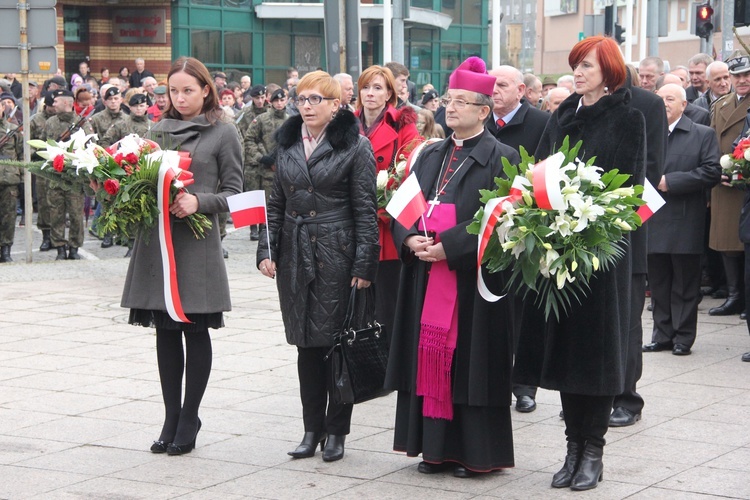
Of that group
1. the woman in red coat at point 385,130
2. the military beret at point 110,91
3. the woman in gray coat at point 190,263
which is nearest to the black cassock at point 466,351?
the woman in gray coat at point 190,263

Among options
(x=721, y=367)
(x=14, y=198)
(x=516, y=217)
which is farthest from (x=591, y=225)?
(x=14, y=198)

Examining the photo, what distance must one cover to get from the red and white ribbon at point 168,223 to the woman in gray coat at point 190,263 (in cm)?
7

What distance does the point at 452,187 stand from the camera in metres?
5.94

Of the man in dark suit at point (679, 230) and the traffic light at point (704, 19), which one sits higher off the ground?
the traffic light at point (704, 19)

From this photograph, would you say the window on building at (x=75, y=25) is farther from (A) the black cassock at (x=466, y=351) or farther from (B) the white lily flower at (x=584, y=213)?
(B) the white lily flower at (x=584, y=213)

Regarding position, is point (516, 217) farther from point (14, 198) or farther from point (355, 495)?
point (14, 198)

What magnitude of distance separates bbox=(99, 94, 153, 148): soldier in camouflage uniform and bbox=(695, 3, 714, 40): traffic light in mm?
10700

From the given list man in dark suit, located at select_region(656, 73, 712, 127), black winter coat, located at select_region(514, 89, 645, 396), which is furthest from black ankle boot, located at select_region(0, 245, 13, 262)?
black winter coat, located at select_region(514, 89, 645, 396)

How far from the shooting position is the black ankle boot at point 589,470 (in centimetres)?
565

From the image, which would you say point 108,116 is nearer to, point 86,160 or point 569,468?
point 86,160

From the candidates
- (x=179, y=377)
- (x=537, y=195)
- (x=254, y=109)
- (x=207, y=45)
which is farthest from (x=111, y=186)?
(x=207, y=45)

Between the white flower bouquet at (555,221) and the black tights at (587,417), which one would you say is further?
the black tights at (587,417)

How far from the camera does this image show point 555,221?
204 inches

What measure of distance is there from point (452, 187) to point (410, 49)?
32.9m
